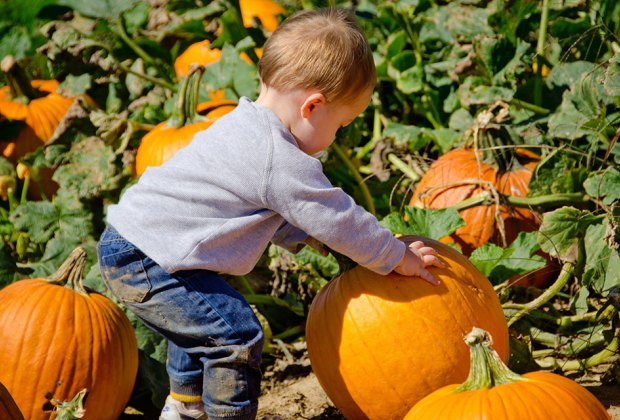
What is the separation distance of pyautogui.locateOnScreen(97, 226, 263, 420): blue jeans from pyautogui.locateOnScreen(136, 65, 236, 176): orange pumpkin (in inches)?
45.5

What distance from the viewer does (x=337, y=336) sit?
8.19ft

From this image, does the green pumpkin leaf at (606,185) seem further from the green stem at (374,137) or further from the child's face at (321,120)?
the green stem at (374,137)

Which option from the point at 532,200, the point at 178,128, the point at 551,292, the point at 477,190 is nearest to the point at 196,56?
the point at 178,128

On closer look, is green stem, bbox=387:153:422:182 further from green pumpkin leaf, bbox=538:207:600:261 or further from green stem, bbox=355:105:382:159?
green pumpkin leaf, bbox=538:207:600:261

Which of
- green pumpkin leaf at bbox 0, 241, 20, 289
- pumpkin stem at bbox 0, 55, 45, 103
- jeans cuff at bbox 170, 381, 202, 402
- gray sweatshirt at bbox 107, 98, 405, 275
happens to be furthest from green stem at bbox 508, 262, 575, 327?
pumpkin stem at bbox 0, 55, 45, 103

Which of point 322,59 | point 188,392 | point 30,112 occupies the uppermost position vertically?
point 322,59

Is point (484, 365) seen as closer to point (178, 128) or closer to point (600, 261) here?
point (600, 261)

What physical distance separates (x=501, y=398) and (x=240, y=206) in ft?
2.74

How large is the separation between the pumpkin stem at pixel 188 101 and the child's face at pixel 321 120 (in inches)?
55.7

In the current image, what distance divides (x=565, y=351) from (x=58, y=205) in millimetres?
2048

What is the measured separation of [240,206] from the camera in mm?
2396

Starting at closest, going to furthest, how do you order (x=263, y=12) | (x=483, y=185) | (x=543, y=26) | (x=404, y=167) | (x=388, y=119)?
(x=483, y=185)
(x=543, y=26)
(x=404, y=167)
(x=388, y=119)
(x=263, y=12)

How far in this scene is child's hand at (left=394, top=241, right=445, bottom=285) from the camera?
2416mm

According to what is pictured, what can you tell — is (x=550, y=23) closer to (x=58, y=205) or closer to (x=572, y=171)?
(x=572, y=171)
